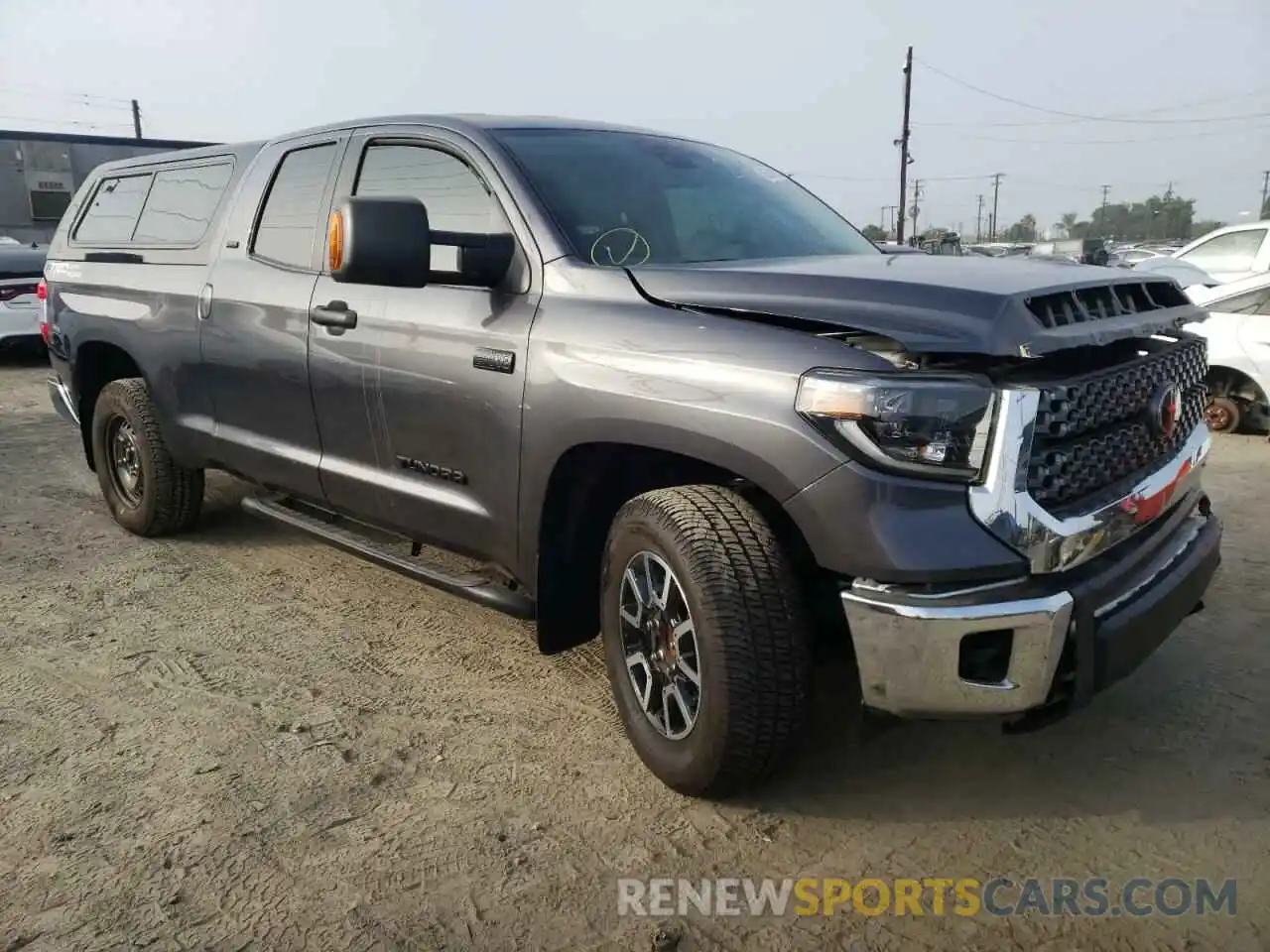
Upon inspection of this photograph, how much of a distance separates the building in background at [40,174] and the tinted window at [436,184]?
85.9ft

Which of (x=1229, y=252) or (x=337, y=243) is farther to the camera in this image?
(x=1229, y=252)

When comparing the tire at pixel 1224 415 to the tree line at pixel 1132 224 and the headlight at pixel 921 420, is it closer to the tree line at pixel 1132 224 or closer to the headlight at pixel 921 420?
the headlight at pixel 921 420

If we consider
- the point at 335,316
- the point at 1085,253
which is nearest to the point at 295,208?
the point at 335,316

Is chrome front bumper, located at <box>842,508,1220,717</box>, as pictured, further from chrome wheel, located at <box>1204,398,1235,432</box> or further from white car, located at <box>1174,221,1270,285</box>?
white car, located at <box>1174,221,1270,285</box>

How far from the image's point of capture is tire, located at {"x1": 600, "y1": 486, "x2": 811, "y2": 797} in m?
2.43

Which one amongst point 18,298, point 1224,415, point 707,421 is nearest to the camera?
point 707,421

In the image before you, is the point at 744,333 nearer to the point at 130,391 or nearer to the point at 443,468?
the point at 443,468

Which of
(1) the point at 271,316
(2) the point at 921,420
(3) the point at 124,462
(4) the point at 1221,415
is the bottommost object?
(3) the point at 124,462

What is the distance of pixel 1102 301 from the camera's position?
2.58 meters

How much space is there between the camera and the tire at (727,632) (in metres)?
2.43

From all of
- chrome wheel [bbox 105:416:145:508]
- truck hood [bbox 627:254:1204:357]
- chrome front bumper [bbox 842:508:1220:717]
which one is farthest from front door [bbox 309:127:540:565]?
chrome wheel [bbox 105:416:145:508]

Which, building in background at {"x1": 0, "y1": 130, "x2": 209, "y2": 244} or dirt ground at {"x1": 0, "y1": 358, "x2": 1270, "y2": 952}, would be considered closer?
dirt ground at {"x1": 0, "y1": 358, "x2": 1270, "y2": 952}

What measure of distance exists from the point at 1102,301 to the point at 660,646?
147 centimetres

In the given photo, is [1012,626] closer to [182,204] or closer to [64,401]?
[182,204]
